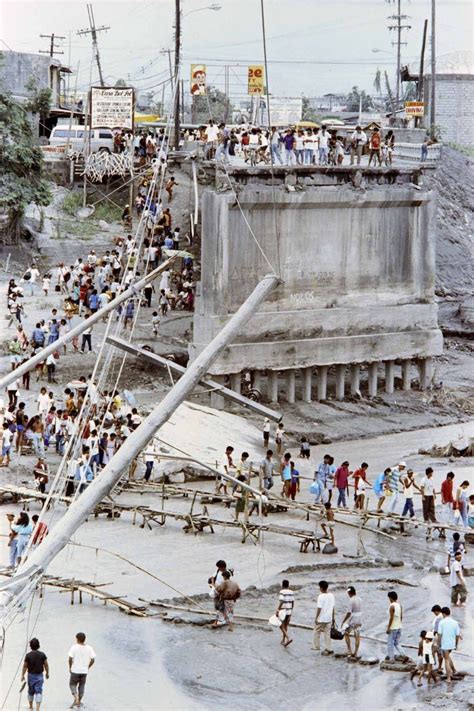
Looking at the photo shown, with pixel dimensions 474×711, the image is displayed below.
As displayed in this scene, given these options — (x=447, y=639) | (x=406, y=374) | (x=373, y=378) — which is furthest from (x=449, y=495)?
(x=406, y=374)

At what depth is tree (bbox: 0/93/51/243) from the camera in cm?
4991

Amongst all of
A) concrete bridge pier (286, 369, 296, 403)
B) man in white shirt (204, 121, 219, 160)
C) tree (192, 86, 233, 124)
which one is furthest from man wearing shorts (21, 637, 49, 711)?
tree (192, 86, 233, 124)

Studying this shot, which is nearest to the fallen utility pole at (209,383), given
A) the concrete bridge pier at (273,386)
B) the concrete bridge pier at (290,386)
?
the concrete bridge pier at (273,386)

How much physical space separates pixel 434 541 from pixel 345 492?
2.93 metres

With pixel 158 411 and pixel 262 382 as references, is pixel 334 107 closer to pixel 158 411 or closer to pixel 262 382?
pixel 262 382

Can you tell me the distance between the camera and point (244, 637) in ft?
78.2

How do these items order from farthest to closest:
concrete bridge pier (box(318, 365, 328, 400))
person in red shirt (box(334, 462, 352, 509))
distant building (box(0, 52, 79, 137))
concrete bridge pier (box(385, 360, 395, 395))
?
distant building (box(0, 52, 79, 137))
concrete bridge pier (box(385, 360, 395, 395))
concrete bridge pier (box(318, 365, 328, 400))
person in red shirt (box(334, 462, 352, 509))

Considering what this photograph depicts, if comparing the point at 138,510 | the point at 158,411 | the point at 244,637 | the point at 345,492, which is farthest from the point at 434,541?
the point at 158,411

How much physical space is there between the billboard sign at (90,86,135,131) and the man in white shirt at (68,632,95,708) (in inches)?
1421

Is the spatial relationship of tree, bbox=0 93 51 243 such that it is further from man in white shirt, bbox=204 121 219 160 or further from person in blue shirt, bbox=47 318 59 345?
person in blue shirt, bbox=47 318 59 345

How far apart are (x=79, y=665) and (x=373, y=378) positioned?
27320 millimetres

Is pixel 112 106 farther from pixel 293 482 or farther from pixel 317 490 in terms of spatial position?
pixel 317 490

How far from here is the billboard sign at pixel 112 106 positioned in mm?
54281

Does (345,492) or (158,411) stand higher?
(158,411)
